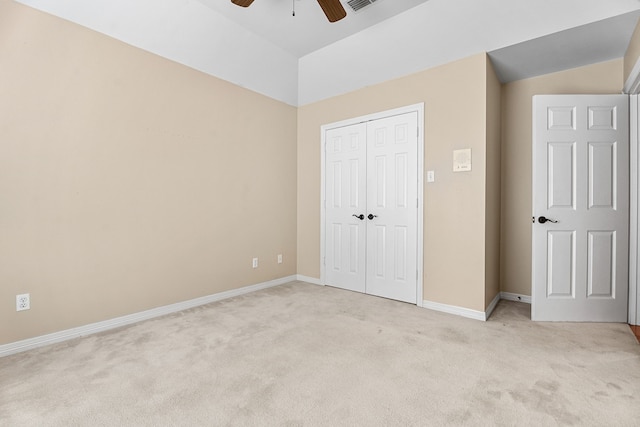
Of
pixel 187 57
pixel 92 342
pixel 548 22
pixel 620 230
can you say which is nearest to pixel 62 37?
pixel 187 57

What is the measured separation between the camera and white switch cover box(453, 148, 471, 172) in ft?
9.96

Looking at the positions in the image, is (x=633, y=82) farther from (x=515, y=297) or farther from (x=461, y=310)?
(x=461, y=310)

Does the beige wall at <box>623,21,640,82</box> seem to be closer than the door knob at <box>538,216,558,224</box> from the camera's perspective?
Yes

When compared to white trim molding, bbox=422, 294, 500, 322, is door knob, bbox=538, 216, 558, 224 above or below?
above

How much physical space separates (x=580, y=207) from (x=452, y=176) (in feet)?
3.83

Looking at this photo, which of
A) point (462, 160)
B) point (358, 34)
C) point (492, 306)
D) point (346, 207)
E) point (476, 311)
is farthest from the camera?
point (346, 207)

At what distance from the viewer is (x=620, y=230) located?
110 inches

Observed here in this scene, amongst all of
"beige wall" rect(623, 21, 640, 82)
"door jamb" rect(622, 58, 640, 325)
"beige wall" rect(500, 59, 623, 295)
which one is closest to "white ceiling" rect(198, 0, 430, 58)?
"beige wall" rect(500, 59, 623, 295)

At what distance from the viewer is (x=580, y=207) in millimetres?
2855

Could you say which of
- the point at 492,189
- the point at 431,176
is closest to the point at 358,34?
the point at 431,176

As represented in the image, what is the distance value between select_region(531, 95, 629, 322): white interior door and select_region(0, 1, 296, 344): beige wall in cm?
316

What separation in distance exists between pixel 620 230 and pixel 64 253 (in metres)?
4.89

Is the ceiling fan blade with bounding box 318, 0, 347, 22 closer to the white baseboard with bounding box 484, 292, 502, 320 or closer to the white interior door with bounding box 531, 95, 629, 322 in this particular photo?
the white interior door with bounding box 531, 95, 629, 322

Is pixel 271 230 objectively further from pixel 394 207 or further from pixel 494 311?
pixel 494 311
